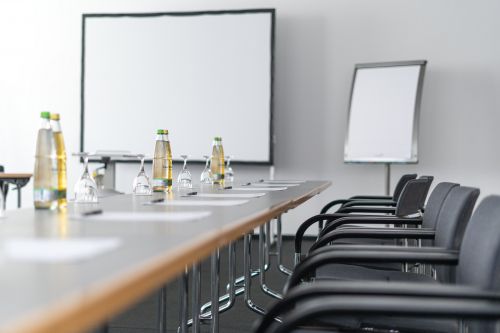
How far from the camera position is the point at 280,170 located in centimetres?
770

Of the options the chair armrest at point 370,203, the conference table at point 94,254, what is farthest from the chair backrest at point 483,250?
the chair armrest at point 370,203

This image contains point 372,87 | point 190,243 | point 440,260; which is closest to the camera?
point 190,243

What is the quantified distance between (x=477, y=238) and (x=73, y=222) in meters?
1.05

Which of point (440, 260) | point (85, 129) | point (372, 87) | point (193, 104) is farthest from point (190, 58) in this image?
point (440, 260)

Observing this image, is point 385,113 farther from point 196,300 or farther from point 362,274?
point 362,274

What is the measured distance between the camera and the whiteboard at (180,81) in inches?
294

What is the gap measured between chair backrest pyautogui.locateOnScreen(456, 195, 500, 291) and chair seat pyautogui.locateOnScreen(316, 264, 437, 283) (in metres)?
0.68

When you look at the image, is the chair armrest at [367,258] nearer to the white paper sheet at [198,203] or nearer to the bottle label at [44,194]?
the white paper sheet at [198,203]

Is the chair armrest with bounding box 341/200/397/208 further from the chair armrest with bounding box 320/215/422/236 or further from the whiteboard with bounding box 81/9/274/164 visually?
the whiteboard with bounding box 81/9/274/164

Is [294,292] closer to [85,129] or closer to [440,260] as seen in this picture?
[440,260]

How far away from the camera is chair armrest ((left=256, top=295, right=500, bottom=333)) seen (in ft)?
4.28

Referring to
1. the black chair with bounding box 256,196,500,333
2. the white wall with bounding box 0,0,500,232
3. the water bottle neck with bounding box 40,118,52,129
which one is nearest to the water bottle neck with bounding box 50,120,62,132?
the water bottle neck with bounding box 40,118,52,129

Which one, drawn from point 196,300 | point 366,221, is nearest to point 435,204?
point 366,221

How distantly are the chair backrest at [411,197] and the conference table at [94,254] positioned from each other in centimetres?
101
